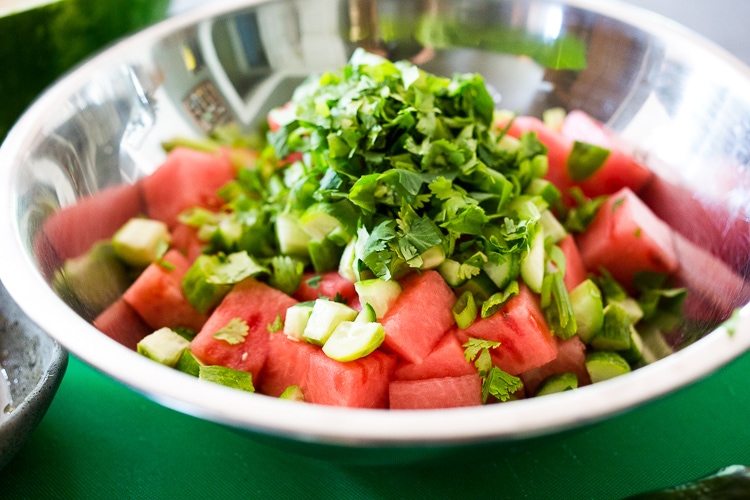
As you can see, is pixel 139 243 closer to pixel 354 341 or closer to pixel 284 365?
pixel 284 365

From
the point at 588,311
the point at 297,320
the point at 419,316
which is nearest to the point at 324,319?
the point at 297,320

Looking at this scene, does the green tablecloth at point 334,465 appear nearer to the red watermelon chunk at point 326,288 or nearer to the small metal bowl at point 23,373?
the small metal bowl at point 23,373

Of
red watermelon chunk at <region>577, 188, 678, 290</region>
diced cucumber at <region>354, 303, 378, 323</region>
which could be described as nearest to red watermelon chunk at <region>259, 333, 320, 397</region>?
diced cucumber at <region>354, 303, 378, 323</region>

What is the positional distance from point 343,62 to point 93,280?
1074 mm

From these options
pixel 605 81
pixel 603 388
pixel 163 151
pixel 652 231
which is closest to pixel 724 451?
pixel 652 231

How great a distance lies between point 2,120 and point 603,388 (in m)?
2.06

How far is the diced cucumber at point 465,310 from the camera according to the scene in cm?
132

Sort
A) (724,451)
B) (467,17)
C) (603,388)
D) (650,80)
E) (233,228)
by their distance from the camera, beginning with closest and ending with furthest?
(603,388), (724,451), (233,228), (650,80), (467,17)

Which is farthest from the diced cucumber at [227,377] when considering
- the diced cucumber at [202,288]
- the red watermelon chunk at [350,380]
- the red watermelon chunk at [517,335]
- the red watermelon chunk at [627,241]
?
the red watermelon chunk at [627,241]

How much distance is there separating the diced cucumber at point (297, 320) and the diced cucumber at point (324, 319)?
0.02 meters

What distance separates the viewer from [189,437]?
1.47m

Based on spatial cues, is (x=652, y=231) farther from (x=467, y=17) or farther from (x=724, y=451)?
(x=467, y=17)

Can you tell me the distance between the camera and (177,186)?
1824mm

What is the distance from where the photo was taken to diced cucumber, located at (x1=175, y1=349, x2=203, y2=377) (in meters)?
1.35
